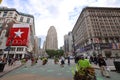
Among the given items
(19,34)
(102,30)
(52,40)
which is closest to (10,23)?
(19,34)

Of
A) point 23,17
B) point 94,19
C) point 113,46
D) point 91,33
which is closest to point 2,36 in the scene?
point 23,17

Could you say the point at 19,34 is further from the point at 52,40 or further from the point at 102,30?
the point at 52,40

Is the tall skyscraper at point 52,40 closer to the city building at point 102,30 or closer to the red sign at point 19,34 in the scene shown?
the city building at point 102,30

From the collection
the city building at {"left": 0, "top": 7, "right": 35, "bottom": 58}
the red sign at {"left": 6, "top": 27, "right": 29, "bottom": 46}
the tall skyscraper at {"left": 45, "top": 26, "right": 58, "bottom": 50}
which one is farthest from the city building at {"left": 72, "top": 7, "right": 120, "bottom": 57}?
the tall skyscraper at {"left": 45, "top": 26, "right": 58, "bottom": 50}

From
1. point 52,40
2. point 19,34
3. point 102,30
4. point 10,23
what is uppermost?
point 52,40

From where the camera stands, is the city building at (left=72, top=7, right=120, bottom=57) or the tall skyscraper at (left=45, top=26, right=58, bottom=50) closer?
the city building at (left=72, top=7, right=120, bottom=57)

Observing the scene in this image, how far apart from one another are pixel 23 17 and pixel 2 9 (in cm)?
1229

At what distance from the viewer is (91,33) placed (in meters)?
56.9

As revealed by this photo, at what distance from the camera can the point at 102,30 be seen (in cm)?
5828

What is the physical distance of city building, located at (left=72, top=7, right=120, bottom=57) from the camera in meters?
51.6

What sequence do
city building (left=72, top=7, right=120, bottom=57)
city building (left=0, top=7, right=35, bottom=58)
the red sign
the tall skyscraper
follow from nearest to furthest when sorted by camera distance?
the red sign
city building (left=0, top=7, right=35, bottom=58)
city building (left=72, top=7, right=120, bottom=57)
the tall skyscraper

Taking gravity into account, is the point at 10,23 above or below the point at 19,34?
above

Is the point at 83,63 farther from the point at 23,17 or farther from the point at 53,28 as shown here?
the point at 53,28

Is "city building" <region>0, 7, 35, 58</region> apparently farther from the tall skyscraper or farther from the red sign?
the tall skyscraper
